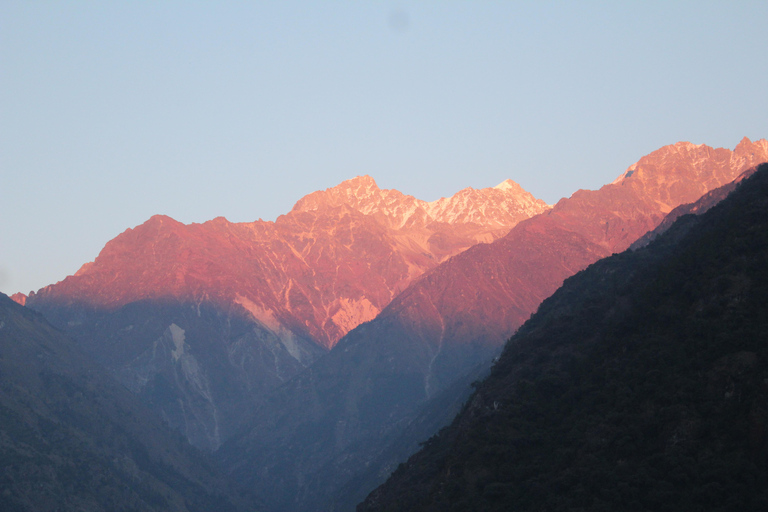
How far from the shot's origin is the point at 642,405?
294 feet

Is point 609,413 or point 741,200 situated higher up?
point 741,200

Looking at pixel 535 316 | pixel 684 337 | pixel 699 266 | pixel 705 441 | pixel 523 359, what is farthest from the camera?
pixel 535 316

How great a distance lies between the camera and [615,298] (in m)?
122

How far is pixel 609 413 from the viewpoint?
92188mm

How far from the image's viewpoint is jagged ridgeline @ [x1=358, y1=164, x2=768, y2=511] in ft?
252

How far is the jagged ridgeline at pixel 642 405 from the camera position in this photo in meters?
76.9

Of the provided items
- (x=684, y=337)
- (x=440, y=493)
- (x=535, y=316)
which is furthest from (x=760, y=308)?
(x=535, y=316)

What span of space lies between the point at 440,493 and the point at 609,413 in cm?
2370

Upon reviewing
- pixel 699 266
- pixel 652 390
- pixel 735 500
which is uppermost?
pixel 699 266

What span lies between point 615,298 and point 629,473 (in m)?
43.4

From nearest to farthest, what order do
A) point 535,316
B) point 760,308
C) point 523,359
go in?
point 760,308 < point 523,359 < point 535,316

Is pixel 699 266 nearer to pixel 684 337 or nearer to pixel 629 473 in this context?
pixel 684 337

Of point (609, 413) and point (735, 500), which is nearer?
point (735, 500)

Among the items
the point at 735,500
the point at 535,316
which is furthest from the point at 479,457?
the point at 535,316
